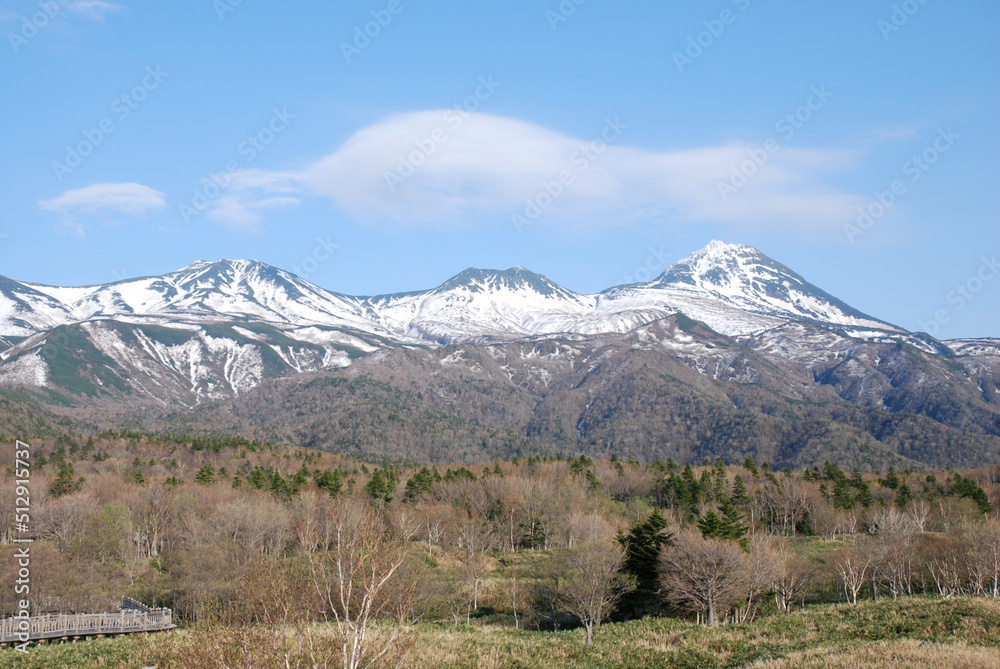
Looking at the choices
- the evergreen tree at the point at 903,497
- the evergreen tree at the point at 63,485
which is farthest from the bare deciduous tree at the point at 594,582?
the evergreen tree at the point at 63,485

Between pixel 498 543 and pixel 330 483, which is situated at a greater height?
pixel 330 483

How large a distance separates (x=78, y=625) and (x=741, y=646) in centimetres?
3684

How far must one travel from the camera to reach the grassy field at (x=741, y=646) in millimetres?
28125

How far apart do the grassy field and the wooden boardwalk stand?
11.9ft

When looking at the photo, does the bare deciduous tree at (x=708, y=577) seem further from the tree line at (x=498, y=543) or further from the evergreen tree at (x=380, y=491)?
the evergreen tree at (x=380, y=491)

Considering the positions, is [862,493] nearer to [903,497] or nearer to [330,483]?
[903,497]

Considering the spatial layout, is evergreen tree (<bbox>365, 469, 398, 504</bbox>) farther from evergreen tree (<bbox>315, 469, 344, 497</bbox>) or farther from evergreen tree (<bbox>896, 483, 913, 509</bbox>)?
evergreen tree (<bbox>896, 483, 913, 509</bbox>)

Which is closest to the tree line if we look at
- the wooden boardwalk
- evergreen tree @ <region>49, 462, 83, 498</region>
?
evergreen tree @ <region>49, 462, 83, 498</region>

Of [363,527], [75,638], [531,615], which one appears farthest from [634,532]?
[363,527]

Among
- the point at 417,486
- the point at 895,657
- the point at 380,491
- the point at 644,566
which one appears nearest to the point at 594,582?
the point at 644,566

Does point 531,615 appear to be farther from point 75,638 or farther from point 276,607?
point 276,607

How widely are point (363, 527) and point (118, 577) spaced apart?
62.2m

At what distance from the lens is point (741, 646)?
37438 mm

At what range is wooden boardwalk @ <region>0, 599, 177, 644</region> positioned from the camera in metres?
39.1
